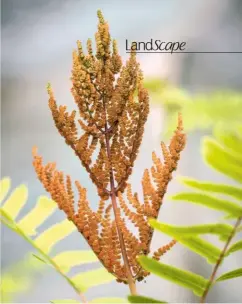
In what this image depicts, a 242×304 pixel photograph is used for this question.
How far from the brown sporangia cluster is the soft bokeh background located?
141cm

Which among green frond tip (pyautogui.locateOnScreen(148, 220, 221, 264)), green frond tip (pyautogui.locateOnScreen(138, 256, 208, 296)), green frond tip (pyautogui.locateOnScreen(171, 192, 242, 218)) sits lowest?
green frond tip (pyautogui.locateOnScreen(138, 256, 208, 296))

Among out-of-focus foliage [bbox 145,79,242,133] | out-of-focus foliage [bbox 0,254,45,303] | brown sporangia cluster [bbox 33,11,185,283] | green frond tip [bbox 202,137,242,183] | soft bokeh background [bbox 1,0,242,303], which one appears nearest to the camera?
green frond tip [bbox 202,137,242,183]

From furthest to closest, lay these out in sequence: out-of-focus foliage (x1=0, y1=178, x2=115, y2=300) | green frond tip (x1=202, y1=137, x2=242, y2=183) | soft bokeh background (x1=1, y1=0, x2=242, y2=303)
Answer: soft bokeh background (x1=1, y1=0, x2=242, y2=303) → out-of-focus foliage (x1=0, y1=178, x2=115, y2=300) → green frond tip (x1=202, y1=137, x2=242, y2=183)

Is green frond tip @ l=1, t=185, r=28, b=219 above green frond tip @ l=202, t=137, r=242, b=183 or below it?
above

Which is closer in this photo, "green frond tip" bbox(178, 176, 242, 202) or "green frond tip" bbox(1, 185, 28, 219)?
"green frond tip" bbox(178, 176, 242, 202)

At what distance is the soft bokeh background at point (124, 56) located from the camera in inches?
86.2

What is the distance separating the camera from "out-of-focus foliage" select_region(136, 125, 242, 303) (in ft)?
1.59

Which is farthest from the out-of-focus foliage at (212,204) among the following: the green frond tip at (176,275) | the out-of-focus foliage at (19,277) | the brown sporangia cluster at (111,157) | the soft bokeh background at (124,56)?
the soft bokeh background at (124,56)

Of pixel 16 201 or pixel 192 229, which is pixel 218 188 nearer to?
pixel 192 229

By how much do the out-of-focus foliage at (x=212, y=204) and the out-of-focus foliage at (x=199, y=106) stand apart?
107cm

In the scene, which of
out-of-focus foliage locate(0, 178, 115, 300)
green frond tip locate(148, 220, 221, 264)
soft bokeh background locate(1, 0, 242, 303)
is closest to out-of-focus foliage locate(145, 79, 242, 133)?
soft bokeh background locate(1, 0, 242, 303)

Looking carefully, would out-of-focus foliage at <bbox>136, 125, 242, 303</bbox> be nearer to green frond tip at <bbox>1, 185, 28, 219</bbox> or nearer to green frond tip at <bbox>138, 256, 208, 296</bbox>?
green frond tip at <bbox>138, 256, 208, 296</bbox>

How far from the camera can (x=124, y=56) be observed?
2164 millimetres

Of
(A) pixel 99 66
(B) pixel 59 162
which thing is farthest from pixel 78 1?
(A) pixel 99 66
